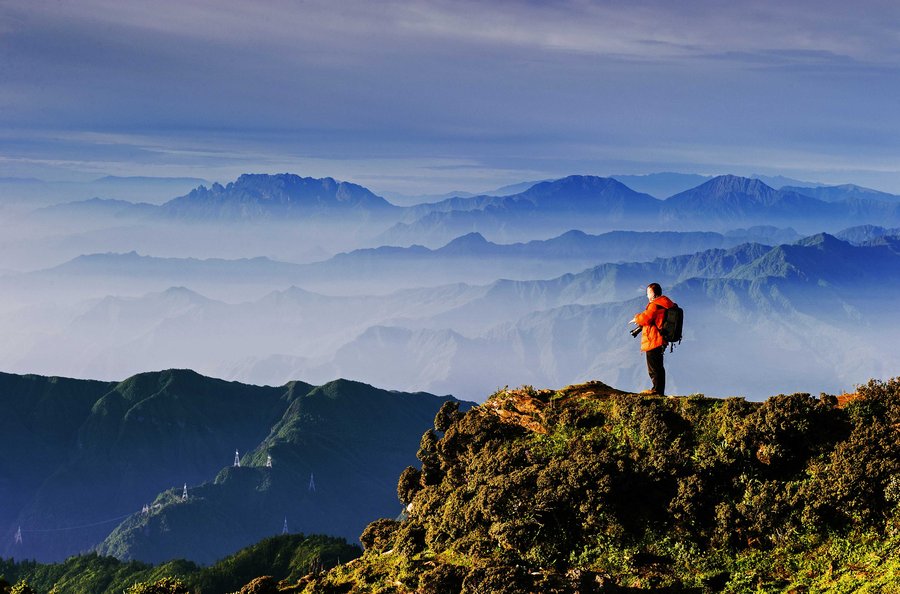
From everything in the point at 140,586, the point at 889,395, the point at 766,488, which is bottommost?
the point at 140,586

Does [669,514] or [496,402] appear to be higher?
[496,402]

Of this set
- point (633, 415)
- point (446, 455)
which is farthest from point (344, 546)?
point (633, 415)

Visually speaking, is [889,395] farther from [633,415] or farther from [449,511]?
[449,511]

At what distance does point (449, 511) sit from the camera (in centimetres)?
3334

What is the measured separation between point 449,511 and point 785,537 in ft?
43.1

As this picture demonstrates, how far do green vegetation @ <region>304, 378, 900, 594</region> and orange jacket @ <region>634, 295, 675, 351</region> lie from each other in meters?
2.36

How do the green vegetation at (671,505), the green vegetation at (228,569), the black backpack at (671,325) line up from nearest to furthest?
the green vegetation at (671,505), the black backpack at (671,325), the green vegetation at (228,569)

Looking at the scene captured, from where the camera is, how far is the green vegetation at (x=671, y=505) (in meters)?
25.7

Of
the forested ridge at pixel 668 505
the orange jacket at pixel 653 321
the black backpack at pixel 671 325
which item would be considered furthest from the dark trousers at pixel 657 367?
the forested ridge at pixel 668 505

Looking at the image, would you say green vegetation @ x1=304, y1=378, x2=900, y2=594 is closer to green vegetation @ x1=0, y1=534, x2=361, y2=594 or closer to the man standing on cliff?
the man standing on cliff

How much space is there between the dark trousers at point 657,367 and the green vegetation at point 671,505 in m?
1.28

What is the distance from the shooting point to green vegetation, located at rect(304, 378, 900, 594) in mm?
25734

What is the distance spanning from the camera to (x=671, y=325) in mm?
30578

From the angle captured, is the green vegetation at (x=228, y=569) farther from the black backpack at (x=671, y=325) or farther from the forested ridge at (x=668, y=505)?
the black backpack at (x=671, y=325)
